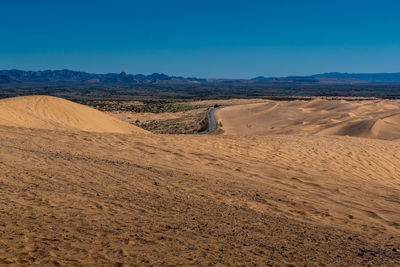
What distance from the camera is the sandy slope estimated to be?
1097 inches

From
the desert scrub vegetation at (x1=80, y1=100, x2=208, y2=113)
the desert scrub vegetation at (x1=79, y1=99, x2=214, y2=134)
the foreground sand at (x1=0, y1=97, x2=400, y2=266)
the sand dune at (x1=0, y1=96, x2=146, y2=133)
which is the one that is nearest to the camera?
the foreground sand at (x1=0, y1=97, x2=400, y2=266)

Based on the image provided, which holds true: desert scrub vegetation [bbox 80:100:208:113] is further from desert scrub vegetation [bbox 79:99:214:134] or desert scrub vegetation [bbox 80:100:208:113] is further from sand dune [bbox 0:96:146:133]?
sand dune [bbox 0:96:146:133]

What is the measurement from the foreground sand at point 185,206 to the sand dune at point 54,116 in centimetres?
590

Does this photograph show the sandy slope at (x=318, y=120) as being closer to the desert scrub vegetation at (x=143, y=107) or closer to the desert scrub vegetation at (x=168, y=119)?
the desert scrub vegetation at (x=168, y=119)

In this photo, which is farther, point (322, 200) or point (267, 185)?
point (267, 185)

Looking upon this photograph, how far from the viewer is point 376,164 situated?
46.5ft

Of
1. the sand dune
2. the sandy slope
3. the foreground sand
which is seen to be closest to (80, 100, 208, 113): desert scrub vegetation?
the sandy slope

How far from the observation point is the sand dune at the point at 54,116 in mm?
19469

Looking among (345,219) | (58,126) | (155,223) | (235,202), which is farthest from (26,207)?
(58,126)

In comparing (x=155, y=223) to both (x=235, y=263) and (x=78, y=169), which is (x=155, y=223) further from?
(x=78, y=169)

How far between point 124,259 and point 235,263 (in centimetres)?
142

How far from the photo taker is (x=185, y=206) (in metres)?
7.54

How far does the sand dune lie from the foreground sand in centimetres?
590

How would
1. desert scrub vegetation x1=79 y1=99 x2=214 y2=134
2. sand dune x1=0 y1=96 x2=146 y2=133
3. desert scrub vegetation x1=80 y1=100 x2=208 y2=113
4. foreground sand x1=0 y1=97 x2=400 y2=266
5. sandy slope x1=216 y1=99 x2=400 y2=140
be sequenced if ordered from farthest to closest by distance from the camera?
1. desert scrub vegetation x1=80 y1=100 x2=208 y2=113
2. desert scrub vegetation x1=79 y1=99 x2=214 y2=134
3. sandy slope x1=216 y1=99 x2=400 y2=140
4. sand dune x1=0 y1=96 x2=146 y2=133
5. foreground sand x1=0 y1=97 x2=400 y2=266
